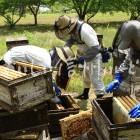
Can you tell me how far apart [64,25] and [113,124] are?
3.59 m

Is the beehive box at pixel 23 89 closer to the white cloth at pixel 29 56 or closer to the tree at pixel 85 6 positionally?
the white cloth at pixel 29 56

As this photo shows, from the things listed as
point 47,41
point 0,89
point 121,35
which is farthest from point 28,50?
point 47,41

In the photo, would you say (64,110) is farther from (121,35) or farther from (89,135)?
(121,35)

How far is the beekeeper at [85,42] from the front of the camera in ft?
26.3

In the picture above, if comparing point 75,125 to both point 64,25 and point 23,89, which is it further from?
point 64,25

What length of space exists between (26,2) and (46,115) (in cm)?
3560

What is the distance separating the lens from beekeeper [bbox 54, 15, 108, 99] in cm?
801

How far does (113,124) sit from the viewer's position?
186 inches

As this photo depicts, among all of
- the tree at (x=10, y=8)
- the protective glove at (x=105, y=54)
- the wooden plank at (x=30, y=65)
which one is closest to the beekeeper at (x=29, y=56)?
the wooden plank at (x=30, y=65)

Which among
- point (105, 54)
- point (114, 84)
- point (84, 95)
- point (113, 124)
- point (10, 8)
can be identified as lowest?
point (10, 8)

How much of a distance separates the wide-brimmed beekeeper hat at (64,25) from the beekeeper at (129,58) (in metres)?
1.10

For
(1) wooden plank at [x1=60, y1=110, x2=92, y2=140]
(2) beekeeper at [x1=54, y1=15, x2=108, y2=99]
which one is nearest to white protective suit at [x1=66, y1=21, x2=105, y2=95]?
(2) beekeeper at [x1=54, y1=15, x2=108, y2=99]

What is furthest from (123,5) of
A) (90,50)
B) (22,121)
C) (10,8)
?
(22,121)

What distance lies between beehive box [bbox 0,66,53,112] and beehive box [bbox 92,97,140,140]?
0.87 m
